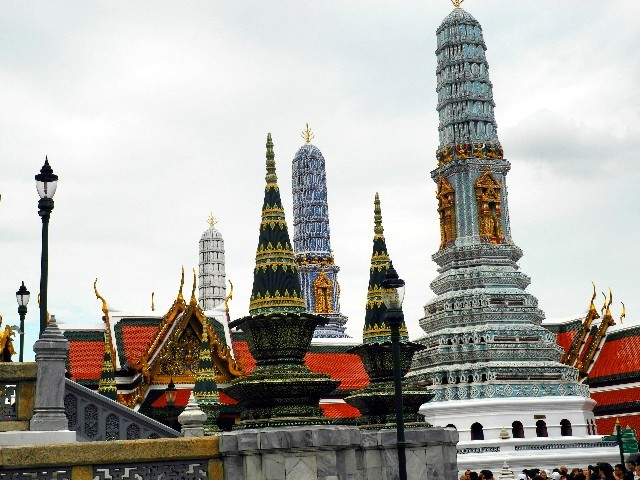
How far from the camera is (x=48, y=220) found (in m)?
14.4

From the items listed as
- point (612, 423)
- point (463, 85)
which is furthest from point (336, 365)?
point (463, 85)

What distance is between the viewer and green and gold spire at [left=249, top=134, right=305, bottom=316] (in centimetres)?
1128

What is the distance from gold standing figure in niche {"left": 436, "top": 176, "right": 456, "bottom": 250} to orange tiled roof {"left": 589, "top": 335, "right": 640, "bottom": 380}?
769cm

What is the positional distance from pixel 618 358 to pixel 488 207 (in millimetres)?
7764

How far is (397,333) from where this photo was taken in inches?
479

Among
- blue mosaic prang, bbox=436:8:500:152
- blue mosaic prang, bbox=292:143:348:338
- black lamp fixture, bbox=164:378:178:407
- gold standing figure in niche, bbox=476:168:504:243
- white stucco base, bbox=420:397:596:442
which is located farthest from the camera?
blue mosaic prang, bbox=292:143:348:338

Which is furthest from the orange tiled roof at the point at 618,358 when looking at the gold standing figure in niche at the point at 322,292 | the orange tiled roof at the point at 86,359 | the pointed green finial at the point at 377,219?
the gold standing figure in niche at the point at 322,292

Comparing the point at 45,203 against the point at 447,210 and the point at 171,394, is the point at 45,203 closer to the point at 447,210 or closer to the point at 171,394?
the point at 171,394

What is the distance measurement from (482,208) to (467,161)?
187cm

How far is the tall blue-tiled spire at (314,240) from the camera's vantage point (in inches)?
2763

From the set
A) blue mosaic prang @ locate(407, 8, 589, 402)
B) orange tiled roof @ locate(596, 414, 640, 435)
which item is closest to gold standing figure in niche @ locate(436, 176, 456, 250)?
blue mosaic prang @ locate(407, 8, 589, 402)

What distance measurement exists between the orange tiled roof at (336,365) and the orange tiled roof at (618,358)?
8.98 metres

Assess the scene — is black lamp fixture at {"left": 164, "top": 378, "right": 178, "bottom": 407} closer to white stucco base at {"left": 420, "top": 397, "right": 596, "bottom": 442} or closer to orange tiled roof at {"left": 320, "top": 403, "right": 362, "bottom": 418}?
orange tiled roof at {"left": 320, "top": 403, "right": 362, "bottom": 418}

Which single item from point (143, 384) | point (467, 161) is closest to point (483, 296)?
point (467, 161)
